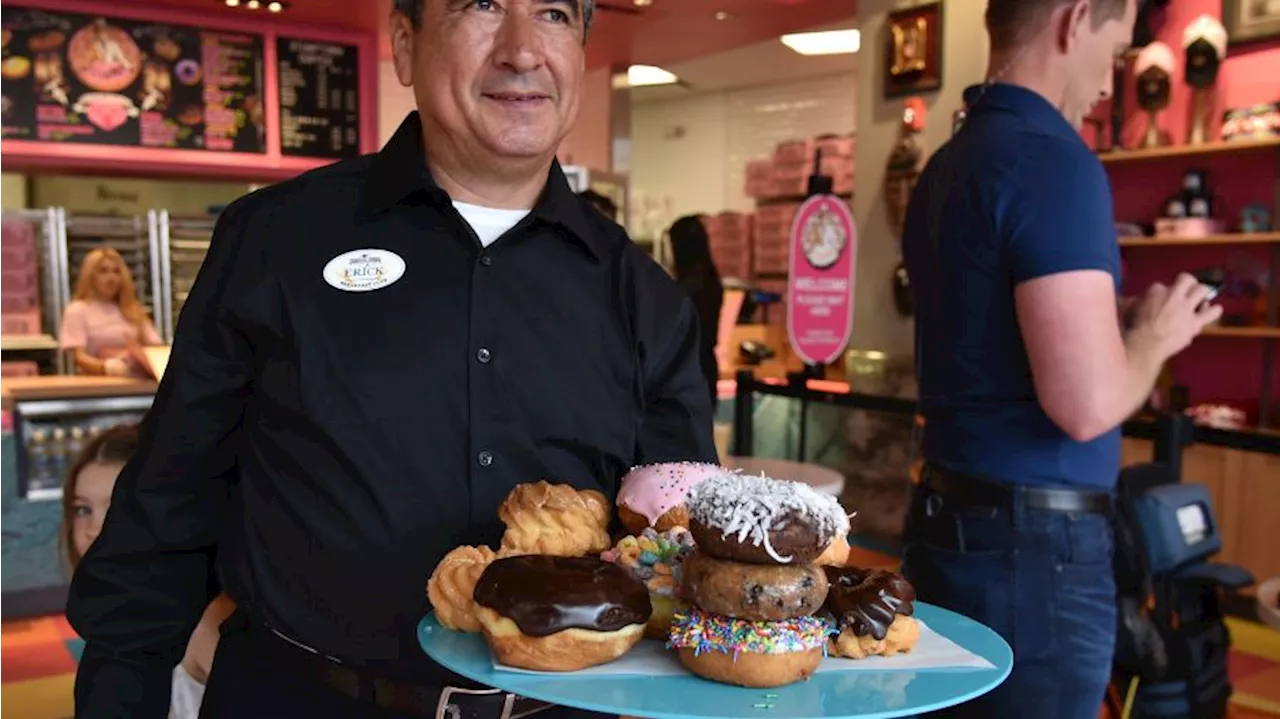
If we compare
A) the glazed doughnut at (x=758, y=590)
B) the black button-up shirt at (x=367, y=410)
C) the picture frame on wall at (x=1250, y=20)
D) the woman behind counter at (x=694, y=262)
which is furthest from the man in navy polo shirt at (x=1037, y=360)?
the picture frame on wall at (x=1250, y=20)

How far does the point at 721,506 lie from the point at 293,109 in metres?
6.44

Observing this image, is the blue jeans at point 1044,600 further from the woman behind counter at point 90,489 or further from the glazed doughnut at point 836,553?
the woman behind counter at point 90,489

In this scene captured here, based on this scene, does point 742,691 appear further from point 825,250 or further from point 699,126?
point 699,126

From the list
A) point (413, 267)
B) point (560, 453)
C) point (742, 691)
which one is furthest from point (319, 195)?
point (742, 691)

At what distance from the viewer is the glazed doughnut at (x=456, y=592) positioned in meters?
1.10

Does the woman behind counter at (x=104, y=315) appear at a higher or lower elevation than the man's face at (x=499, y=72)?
lower

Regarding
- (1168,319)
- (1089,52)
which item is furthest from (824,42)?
(1168,319)

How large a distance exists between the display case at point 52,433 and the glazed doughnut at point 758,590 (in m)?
4.19

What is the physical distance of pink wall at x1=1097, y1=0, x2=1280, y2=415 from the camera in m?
5.20

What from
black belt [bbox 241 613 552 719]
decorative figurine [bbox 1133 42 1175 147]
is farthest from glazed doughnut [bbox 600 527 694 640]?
decorative figurine [bbox 1133 42 1175 147]

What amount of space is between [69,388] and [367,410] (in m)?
3.91

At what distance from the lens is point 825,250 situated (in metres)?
4.82

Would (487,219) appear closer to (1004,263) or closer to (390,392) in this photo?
(390,392)

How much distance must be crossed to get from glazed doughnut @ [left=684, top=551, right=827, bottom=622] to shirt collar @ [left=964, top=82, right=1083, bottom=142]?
107cm
